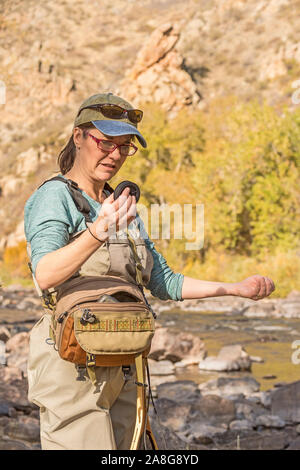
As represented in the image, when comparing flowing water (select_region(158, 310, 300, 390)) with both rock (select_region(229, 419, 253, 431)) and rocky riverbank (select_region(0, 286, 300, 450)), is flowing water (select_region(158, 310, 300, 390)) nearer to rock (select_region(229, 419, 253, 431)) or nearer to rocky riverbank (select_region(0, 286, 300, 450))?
rocky riverbank (select_region(0, 286, 300, 450))

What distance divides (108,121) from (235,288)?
29.9 inches

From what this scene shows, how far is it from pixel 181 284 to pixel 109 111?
0.71 meters

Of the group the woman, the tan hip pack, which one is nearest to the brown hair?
the woman

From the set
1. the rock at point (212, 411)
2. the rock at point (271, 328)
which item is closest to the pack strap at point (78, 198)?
the rock at point (212, 411)

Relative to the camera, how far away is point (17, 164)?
50.6 m

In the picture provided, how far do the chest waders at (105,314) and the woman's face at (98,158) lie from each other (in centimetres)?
10

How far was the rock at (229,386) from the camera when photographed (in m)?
8.51

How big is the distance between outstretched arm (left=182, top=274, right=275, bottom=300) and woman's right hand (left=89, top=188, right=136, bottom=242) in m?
0.69

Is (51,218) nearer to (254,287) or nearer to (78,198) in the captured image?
(78,198)

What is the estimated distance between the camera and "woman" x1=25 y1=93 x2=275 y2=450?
5.76 ft

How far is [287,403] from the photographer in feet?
24.5

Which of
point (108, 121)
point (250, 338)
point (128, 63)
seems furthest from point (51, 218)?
point (128, 63)

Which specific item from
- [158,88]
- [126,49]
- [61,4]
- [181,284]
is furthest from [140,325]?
[61,4]

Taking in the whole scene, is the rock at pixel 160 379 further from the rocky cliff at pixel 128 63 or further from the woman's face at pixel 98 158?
the rocky cliff at pixel 128 63
